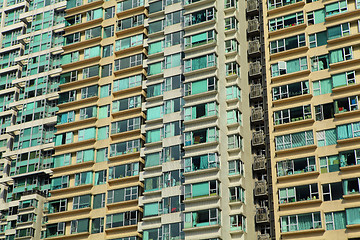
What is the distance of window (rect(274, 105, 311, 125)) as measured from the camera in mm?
75000

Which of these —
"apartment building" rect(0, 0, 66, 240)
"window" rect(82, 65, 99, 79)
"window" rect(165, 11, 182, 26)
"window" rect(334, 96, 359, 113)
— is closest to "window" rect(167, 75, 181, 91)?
"window" rect(165, 11, 182, 26)

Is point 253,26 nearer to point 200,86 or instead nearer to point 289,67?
point 289,67

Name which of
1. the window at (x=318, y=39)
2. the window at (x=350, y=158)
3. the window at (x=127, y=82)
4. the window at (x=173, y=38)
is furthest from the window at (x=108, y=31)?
the window at (x=350, y=158)

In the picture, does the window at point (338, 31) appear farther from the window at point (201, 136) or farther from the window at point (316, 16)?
the window at point (201, 136)

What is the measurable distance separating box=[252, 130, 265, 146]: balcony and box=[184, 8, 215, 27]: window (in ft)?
55.1

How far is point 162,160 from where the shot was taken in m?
80.2

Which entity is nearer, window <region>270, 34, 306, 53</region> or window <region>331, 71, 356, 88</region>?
window <region>331, 71, 356, 88</region>

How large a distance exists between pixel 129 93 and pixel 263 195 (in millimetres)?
24596

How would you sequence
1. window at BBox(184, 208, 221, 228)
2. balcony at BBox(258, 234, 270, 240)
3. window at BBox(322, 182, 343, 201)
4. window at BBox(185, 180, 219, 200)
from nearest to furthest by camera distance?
window at BBox(322, 182, 343, 201) → window at BBox(184, 208, 221, 228) → window at BBox(185, 180, 219, 200) → balcony at BBox(258, 234, 270, 240)

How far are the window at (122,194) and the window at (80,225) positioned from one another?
4311 millimetres

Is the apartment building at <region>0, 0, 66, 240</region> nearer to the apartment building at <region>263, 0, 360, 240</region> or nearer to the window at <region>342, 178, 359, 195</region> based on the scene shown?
the apartment building at <region>263, 0, 360, 240</region>

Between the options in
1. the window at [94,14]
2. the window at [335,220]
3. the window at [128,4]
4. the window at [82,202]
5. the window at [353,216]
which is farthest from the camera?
the window at [94,14]

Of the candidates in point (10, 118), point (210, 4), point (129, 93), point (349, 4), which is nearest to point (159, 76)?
point (129, 93)

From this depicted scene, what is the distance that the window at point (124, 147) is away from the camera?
276ft
